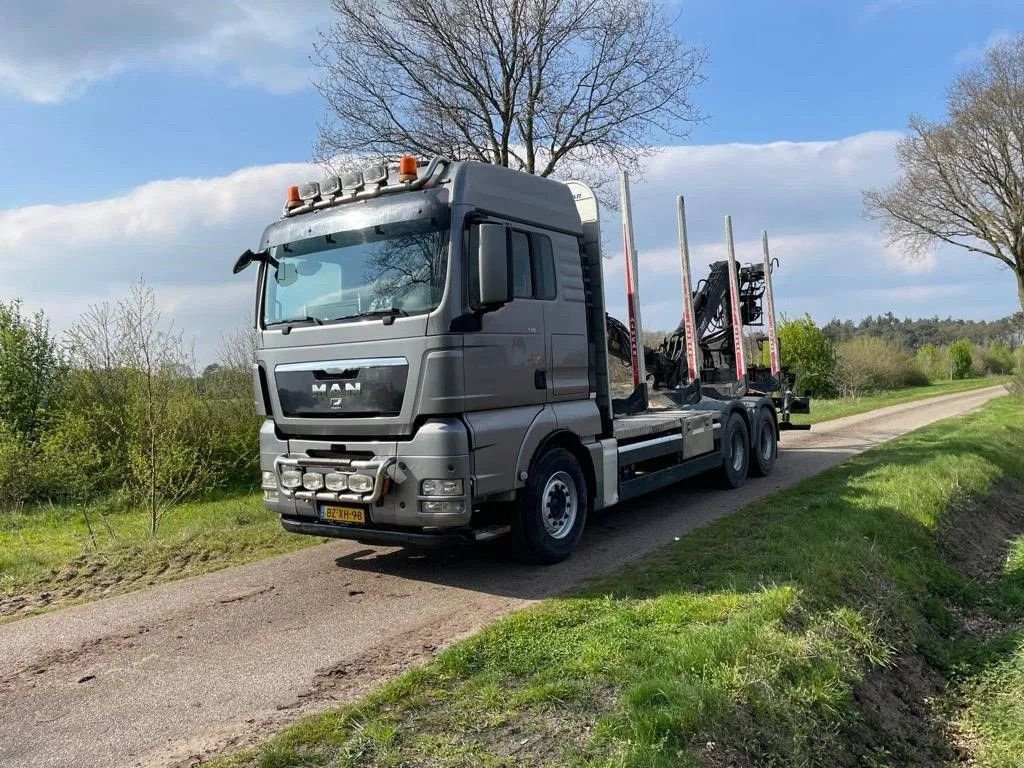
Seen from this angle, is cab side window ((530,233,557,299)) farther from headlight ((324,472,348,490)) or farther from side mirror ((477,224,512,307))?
headlight ((324,472,348,490))

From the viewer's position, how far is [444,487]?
5652mm

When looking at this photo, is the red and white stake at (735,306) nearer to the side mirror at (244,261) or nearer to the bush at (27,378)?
the side mirror at (244,261)

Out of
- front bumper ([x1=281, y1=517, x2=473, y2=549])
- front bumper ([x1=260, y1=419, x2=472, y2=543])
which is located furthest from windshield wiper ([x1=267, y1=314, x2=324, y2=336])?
front bumper ([x1=281, y1=517, x2=473, y2=549])

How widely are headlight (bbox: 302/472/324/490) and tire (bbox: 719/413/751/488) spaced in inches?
238

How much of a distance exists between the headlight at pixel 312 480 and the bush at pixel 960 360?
188 feet

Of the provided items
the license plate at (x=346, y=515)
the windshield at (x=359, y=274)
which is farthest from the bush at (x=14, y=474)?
the license plate at (x=346, y=515)

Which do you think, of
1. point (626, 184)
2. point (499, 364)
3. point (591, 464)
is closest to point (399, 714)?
point (499, 364)

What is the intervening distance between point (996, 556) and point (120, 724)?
28.7 feet

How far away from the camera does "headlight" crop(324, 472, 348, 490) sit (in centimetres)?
601

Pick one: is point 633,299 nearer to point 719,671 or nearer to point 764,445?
point 764,445

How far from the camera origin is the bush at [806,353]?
3231 cm

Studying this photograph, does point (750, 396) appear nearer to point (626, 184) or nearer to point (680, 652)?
point (626, 184)

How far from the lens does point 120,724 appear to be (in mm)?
3852

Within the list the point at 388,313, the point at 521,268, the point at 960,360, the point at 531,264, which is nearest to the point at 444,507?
the point at 388,313
